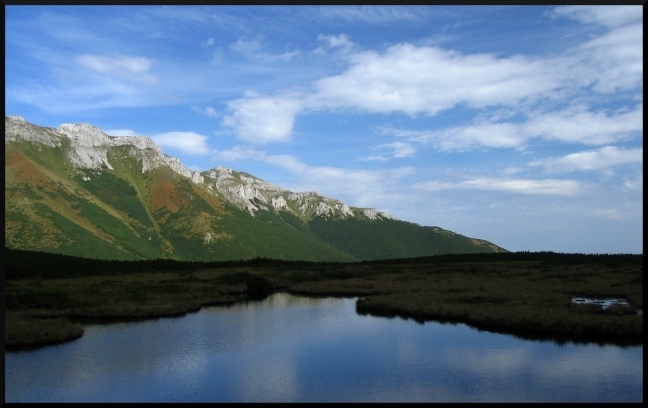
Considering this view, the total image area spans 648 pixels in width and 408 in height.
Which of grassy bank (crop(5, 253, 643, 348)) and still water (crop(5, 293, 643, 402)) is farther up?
grassy bank (crop(5, 253, 643, 348))

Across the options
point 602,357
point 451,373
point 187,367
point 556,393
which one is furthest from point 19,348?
point 602,357

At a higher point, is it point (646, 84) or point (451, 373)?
point (646, 84)

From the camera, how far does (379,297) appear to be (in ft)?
230

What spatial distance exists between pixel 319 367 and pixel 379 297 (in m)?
36.3

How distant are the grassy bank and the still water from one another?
415cm

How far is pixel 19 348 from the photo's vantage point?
41125 mm

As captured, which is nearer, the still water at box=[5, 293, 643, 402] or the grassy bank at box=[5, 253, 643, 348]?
the still water at box=[5, 293, 643, 402]

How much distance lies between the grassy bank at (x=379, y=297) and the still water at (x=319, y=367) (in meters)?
4.15

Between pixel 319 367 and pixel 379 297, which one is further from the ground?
pixel 379 297

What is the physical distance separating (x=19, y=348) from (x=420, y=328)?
36.9m

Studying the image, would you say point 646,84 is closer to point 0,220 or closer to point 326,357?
point 0,220

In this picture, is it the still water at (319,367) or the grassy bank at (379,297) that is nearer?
the still water at (319,367)

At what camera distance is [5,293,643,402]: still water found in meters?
28.6

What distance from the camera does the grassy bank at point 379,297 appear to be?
45.5m
